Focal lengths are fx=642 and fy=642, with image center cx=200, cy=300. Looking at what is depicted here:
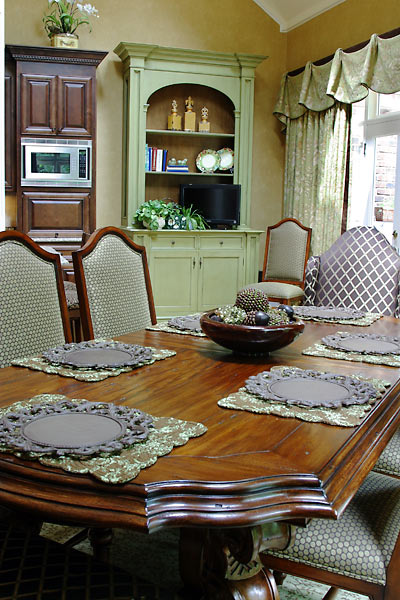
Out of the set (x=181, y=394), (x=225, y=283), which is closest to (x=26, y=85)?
(x=225, y=283)

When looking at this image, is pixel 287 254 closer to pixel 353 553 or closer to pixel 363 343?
pixel 363 343

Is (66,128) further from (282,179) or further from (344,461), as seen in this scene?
(344,461)

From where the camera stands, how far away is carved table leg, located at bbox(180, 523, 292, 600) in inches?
41.6

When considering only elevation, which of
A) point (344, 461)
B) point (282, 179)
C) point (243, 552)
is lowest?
point (243, 552)

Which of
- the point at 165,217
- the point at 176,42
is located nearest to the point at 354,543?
the point at 165,217

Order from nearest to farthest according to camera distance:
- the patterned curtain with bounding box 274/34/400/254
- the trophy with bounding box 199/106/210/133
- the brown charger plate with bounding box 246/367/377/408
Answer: the brown charger plate with bounding box 246/367/377/408
the patterned curtain with bounding box 274/34/400/254
the trophy with bounding box 199/106/210/133

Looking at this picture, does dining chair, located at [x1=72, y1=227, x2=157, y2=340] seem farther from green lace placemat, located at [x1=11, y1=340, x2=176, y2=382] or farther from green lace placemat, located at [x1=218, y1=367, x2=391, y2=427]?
green lace placemat, located at [x1=218, y1=367, x2=391, y2=427]

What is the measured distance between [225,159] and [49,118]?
1807 mm

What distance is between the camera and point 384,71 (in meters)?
4.93

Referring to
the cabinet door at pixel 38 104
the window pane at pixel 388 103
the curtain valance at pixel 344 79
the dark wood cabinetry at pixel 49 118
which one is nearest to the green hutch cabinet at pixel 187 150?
the curtain valance at pixel 344 79

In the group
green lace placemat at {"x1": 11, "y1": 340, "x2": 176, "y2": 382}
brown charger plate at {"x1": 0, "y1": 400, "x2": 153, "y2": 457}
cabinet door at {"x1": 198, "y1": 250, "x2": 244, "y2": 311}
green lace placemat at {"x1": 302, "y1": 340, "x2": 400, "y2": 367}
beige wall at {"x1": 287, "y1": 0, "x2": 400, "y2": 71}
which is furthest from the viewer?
cabinet door at {"x1": 198, "y1": 250, "x2": 244, "y2": 311}

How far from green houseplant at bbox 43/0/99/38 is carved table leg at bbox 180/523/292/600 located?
528cm

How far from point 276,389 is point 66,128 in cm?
456

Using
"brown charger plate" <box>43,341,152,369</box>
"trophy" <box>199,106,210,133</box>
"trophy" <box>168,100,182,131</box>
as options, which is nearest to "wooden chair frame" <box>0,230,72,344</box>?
"brown charger plate" <box>43,341,152,369</box>
